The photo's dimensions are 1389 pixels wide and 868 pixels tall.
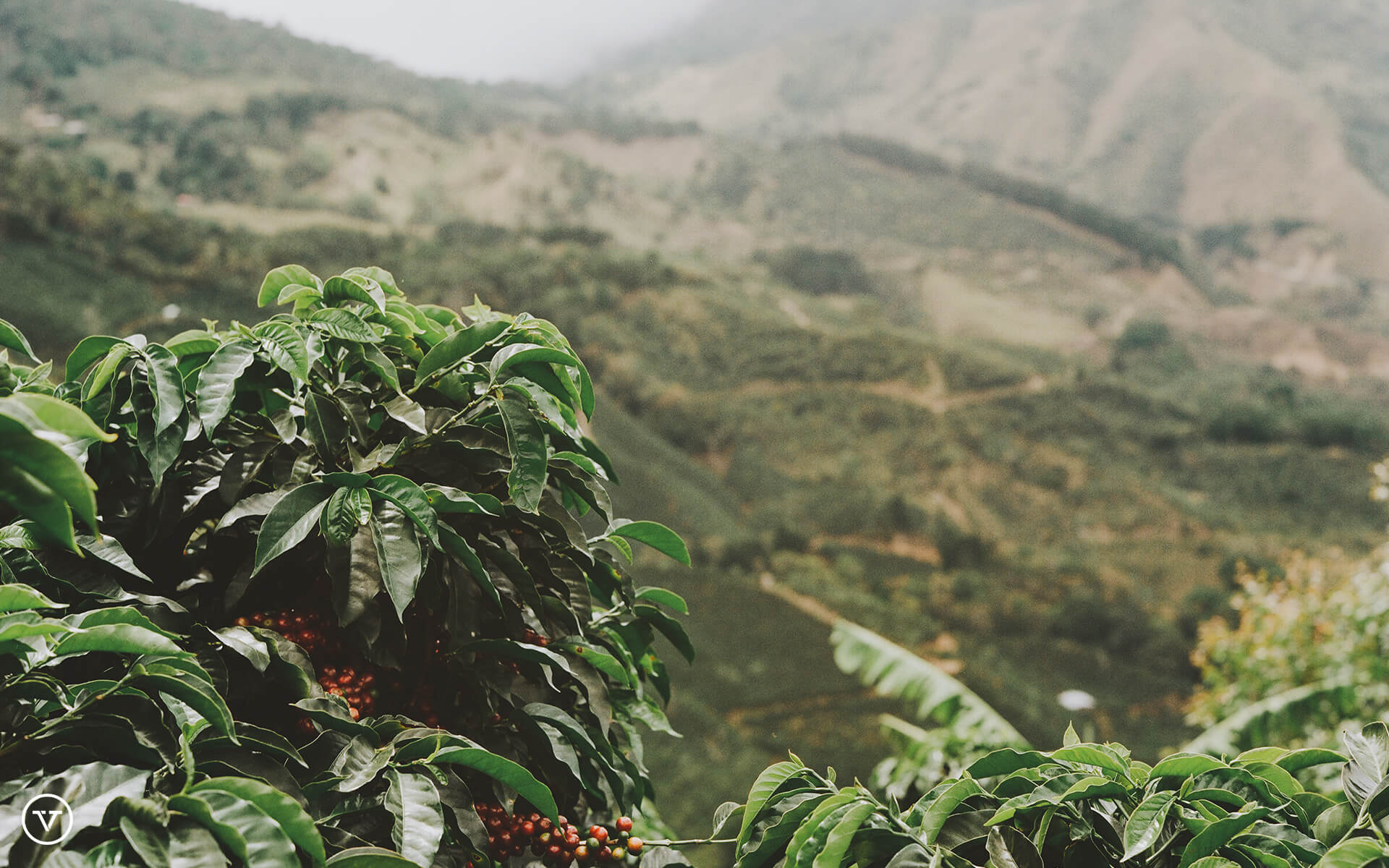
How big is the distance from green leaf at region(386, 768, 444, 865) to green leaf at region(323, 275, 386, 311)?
18.3 inches

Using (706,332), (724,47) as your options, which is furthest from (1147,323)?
(724,47)

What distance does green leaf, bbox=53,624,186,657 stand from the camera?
1.75 feet

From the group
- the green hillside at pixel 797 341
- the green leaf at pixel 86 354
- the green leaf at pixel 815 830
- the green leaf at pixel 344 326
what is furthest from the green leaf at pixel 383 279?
the green hillside at pixel 797 341

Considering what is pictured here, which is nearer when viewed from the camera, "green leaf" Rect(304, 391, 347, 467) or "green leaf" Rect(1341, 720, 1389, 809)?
"green leaf" Rect(1341, 720, 1389, 809)

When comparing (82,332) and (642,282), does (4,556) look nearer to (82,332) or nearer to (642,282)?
(82,332)

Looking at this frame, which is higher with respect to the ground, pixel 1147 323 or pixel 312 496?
pixel 312 496

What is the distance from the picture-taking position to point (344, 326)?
2.69 ft

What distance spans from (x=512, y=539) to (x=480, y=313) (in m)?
0.26

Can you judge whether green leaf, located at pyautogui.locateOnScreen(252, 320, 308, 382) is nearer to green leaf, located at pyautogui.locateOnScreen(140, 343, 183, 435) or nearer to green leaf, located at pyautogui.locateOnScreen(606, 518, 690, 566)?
green leaf, located at pyautogui.locateOnScreen(140, 343, 183, 435)

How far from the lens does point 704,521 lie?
749 cm

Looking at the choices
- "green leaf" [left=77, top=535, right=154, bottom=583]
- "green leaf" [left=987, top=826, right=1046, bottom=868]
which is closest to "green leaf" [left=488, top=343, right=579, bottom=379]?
"green leaf" [left=77, top=535, right=154, bottom=583]

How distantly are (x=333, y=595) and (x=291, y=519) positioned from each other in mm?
72

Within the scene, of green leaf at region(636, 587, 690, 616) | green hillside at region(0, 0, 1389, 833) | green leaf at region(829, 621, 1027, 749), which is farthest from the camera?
green hillside at region(0, 0, 1389, 833)

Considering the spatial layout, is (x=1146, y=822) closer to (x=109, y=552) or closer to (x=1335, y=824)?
(x=1335, y=824)
